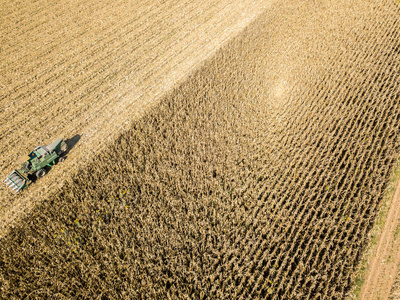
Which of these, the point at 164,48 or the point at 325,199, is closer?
the point at 325,199

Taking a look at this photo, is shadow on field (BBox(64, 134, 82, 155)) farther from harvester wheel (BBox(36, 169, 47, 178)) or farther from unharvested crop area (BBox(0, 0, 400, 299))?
unharvested crop area (BBox(0, 0, 400, 299))

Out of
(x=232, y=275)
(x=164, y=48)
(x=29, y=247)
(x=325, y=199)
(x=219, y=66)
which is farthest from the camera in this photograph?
(x=164, y=48)

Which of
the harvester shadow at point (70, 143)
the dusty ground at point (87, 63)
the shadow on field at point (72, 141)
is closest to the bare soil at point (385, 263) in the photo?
the dusty ground at point (87, 63)

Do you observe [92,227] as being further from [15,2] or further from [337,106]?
[15,2]

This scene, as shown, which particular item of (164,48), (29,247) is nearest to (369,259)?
(29,247)

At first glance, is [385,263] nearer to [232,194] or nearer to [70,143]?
[232,194]

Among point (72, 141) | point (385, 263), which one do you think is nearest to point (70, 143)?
point (72, 141)

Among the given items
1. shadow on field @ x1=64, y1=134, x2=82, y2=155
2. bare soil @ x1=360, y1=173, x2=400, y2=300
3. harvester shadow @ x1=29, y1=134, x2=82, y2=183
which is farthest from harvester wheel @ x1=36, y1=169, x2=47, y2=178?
bare soil @ x1=360, y1=173, x2=400, y2=300

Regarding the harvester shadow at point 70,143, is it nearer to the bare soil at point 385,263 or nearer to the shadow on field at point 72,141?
the shadow on field at point 72,141
